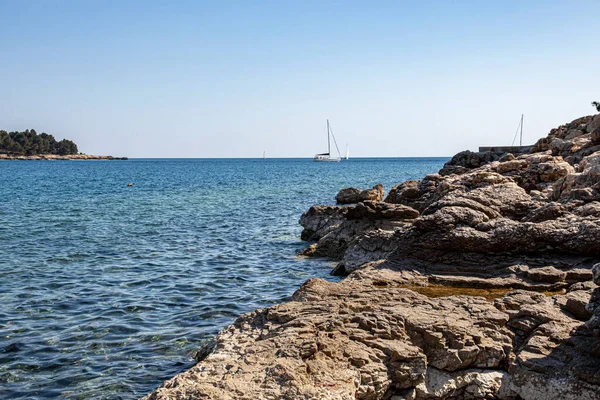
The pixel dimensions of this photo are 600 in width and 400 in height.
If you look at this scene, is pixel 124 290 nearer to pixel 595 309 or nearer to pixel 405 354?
pixel 405 354

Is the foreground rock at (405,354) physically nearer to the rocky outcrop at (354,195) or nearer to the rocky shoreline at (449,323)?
the rocky shoreline at (449,323)

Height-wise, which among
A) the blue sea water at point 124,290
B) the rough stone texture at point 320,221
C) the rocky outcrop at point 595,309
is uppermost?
the rocky outcrop at point 595,309

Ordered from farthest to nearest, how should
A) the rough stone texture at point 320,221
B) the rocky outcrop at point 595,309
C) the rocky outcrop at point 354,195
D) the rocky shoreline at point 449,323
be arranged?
the rocky outcrop at point 354,195 → the rough stone texture at point 320,221 → the rocky shoreline at point 449,323 → the rocky outcrop at point 595,309

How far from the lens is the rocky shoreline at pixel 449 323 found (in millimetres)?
7051

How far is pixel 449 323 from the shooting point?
8.26m

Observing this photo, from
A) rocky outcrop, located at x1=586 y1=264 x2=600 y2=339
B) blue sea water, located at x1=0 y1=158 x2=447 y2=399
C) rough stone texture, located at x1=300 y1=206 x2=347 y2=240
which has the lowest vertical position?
blue sea water, located at x1=0 y1=158 x2=447 y2=399

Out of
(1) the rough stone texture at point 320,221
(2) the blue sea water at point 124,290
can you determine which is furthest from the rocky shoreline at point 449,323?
(1) the rough stone texture at point 320,221

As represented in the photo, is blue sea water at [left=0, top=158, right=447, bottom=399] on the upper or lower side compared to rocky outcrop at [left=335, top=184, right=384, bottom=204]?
lower

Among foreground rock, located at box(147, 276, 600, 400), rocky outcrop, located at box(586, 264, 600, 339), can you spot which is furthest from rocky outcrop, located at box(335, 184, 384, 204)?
rocky outcrop, located at box(586, 264, 600, 339)

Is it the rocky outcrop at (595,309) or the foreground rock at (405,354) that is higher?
the rocky outcrop at (595,309)

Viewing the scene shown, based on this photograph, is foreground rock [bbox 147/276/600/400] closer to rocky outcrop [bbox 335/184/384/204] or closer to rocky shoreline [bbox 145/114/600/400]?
rocky shoreline [bbox 145/114/600/400]

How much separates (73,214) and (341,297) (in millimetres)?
32737

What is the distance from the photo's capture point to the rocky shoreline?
23.1 feet

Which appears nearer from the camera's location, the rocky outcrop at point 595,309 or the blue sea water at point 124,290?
the rocky outcrop at point 595,309
